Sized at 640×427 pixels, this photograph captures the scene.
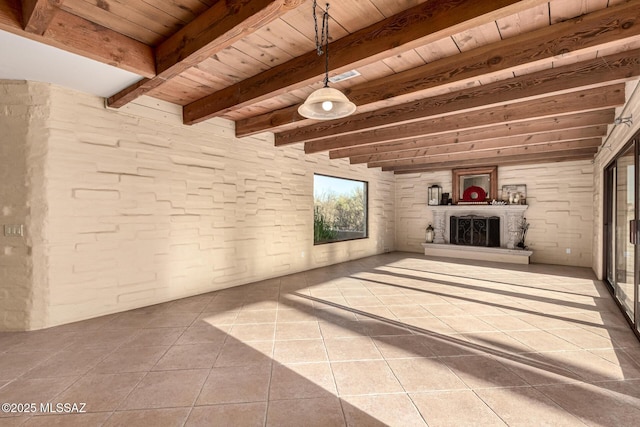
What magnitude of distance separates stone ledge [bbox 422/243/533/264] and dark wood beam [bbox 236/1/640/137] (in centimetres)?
559

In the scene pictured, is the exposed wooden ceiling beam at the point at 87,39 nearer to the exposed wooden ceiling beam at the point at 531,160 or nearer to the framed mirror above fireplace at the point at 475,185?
the exposed wooden ceiling beam at the point at 531,160

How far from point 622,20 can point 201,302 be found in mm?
4658

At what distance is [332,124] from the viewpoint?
14.8 feet

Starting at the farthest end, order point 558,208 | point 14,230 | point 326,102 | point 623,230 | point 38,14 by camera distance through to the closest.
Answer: point 558,208, point 623,230, point 14,230, point 326,102, point 38,14

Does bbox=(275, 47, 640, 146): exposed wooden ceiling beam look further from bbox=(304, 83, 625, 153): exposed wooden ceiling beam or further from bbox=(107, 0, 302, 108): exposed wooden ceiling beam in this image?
bbox=(107, 0, 302, 108): exposed wooden ceiling beam

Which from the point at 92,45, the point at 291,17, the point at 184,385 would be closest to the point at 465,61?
the point at 291,17

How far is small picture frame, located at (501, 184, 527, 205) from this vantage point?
694cm

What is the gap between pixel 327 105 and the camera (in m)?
2.15

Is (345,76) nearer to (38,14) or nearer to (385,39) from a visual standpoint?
(385,39)

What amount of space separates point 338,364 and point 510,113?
3584 millimetres

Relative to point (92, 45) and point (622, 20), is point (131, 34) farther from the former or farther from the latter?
point (622, 20)

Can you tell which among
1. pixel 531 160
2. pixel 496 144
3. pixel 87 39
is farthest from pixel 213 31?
pixel 531 160

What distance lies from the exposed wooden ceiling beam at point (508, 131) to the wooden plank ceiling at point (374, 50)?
3 cm

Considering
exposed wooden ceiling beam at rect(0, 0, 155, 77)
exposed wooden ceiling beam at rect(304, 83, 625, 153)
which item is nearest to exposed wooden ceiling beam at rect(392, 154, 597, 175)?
exposed wooden ceiling beam at rect(304, 83, 625, 153)
